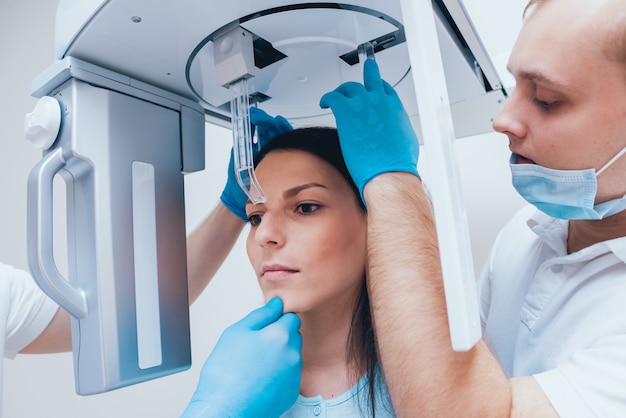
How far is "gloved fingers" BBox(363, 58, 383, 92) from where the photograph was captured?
2.68 feet

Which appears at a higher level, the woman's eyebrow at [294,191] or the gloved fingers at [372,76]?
the gloved fingers at [372,76]

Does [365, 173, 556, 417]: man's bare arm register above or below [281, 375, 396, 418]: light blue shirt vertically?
above

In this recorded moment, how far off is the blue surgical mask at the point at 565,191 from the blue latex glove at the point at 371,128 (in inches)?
8.2

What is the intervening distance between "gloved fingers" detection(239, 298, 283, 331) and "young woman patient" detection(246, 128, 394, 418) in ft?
0.06

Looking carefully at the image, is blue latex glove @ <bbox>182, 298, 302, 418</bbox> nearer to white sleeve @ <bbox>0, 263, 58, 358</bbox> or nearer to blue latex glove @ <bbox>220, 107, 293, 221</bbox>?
blue latex glove @ <bbox>220, 107, 293, 221</bbox>

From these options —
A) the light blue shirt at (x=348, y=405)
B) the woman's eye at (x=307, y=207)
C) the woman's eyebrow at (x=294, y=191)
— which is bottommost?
the light blue shirt at (x=348, y=405)

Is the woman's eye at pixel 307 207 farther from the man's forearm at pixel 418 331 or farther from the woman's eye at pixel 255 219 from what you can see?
the man's forearm at pixel 418 331

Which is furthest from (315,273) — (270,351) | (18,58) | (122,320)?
(18,58)

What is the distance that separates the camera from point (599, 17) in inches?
28.6

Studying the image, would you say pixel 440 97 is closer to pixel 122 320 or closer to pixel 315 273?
pixel 315 273

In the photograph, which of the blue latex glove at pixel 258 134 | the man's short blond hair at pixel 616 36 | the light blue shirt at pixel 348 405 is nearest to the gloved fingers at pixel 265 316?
the light blue shirt at pixel 348 405

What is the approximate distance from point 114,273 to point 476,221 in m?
1.06

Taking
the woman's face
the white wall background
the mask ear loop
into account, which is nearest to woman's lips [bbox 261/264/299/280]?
the woman's face

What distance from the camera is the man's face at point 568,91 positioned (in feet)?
2.37
